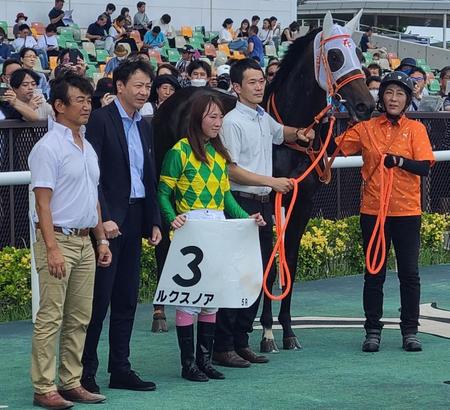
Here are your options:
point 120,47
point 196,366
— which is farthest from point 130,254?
point 120,47

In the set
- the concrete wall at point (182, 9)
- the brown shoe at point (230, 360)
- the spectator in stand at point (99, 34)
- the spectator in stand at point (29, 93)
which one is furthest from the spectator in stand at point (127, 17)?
the brown shoe at point (230, 360)

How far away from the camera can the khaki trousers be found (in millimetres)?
5070

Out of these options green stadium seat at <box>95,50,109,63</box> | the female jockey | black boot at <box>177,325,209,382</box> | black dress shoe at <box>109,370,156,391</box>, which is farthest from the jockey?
green stadium seat at <box>95,50,109,63</box>

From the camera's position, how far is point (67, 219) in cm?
509

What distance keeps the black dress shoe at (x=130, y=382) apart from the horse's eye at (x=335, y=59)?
2210 millimetres

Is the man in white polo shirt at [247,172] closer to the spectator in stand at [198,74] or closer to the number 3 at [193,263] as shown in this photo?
the number 3 at [193,263]

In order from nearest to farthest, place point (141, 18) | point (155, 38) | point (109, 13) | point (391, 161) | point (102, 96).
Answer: point (391, 161), point (102, 96), point (155, 38), point (109, 13), point (141, 18)

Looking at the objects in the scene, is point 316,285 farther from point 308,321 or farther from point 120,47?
point 120,47

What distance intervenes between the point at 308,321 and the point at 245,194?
1.70 m

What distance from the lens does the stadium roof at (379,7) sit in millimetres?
40594

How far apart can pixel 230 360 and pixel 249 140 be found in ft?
4.00

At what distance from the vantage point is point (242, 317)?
6.32m

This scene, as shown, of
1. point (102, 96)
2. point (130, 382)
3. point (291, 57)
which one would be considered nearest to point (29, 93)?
point (102, 96)

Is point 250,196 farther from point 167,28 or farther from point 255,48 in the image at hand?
point 167,28
